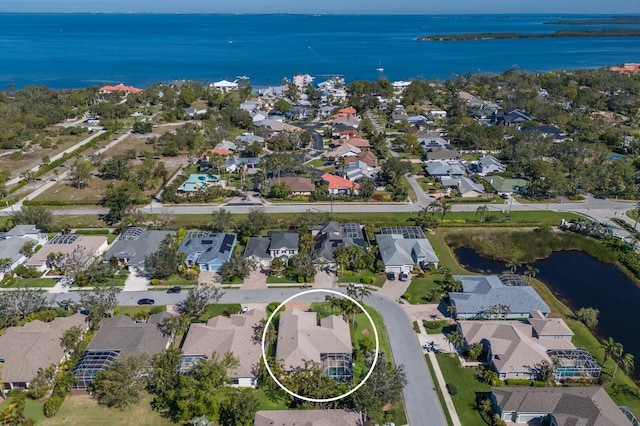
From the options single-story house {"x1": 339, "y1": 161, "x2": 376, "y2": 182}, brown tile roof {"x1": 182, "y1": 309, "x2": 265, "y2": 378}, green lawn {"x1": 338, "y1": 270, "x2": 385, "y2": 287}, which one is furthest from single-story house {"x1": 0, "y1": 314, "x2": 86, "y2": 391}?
single-story house {"x1": 339, "y1": 161, "x2": 376, "y2": 182}

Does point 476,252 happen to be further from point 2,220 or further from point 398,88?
point 398,88

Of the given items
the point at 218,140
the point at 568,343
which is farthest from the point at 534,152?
the point at 218,140

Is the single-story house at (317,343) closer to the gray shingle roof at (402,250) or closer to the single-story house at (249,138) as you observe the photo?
the gray shingle roof at (402,250)

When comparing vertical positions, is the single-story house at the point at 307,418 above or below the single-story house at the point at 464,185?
below

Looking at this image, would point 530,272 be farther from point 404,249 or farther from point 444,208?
A: point 444,208

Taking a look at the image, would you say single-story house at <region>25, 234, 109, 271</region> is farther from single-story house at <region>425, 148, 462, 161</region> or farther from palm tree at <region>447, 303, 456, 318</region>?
single-story house at <region>425, 148, 462, 161</region>

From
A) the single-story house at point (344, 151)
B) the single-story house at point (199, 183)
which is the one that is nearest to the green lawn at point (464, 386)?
the single-story house at point (199, 183)
